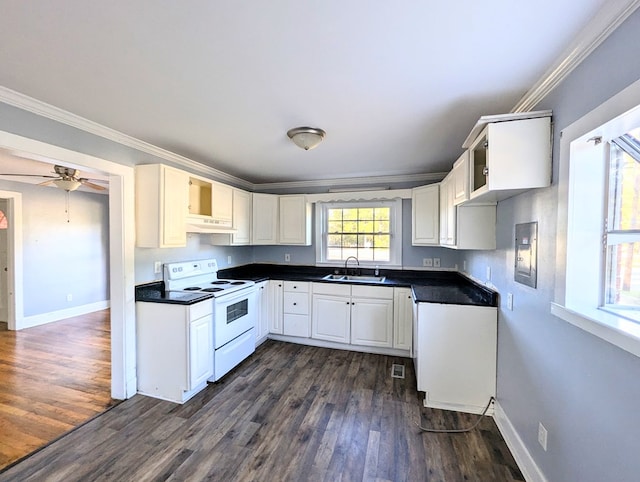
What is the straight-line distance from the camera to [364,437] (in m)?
2.06

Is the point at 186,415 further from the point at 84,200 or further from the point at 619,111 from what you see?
the point at 84,200

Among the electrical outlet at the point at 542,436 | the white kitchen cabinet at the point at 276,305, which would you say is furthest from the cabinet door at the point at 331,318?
the electrical outlet at the point at 542,436

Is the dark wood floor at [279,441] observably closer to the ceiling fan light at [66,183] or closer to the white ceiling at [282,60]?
the white ceiling at [282,60]

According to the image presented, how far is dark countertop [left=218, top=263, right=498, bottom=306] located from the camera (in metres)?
2.48

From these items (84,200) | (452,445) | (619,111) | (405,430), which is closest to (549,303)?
(619,111)

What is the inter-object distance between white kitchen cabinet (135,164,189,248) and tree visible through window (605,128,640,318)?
9.89ft

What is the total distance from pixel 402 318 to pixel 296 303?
54.1 inches

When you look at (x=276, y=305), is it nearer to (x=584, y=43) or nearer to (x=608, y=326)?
(x=608, y=326)

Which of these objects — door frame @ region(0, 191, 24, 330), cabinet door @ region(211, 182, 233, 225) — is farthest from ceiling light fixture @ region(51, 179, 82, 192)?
cabinet door @ region(211, 182, 233, 225)

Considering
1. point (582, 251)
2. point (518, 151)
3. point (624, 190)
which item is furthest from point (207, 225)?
point (624, 190)

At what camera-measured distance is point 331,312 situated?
363 cm

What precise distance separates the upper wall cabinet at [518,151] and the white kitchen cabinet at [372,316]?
2033 mm

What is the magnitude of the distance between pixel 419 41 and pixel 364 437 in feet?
8.13

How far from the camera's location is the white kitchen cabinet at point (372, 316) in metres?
3.41
